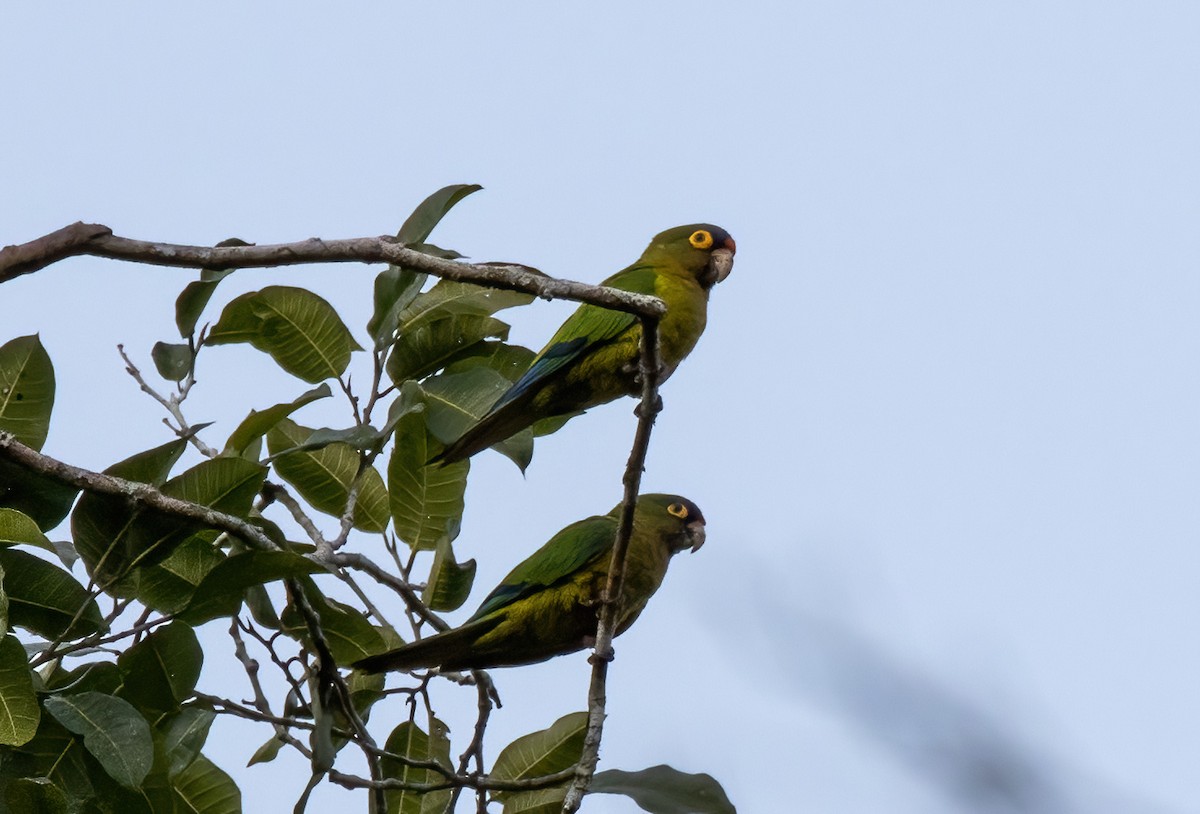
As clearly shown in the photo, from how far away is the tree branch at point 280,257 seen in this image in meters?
2.72

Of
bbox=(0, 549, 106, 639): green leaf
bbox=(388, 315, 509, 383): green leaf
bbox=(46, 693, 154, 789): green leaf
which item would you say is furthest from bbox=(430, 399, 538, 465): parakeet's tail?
bbox=(46, 693, 154, 789): green leaf

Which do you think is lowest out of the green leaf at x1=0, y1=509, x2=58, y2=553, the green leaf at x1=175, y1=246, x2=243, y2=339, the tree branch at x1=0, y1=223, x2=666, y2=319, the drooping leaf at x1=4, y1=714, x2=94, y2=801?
the drooping leaf at x1=4, y1=714, x2=94, y2=801

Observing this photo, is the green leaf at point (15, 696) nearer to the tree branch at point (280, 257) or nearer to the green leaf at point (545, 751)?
the tree branch at point (280, 257)

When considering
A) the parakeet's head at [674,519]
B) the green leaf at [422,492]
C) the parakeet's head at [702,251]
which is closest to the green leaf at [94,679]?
the green leaf at [422,492]

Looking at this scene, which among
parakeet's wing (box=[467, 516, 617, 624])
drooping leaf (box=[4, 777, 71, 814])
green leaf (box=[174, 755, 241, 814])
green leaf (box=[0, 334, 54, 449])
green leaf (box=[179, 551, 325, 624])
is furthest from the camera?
parakeet's wing (box=[467, 516, 617, 624])

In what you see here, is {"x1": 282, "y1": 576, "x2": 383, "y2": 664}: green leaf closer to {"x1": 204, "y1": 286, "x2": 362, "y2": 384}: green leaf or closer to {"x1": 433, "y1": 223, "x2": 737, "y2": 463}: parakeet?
{"x1": 433, "y1": 223, "x2": 737, "y2": 463}: parakeet

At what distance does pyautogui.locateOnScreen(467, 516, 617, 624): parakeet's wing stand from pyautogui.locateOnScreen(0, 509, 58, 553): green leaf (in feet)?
5.85

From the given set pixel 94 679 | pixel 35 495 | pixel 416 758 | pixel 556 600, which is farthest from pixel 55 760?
pixel 556 600

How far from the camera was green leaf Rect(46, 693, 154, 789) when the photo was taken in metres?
2.58

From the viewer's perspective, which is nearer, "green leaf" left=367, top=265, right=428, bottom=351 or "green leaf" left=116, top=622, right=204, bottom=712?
"green leaf" left=116, top=622, right=204, bottom=712

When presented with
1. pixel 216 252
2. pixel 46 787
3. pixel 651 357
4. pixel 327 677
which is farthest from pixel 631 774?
pixel 216 252

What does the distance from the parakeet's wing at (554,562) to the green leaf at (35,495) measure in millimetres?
1580

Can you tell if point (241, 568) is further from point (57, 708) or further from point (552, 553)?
point (552, 553)

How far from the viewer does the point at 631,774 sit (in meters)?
3.04
